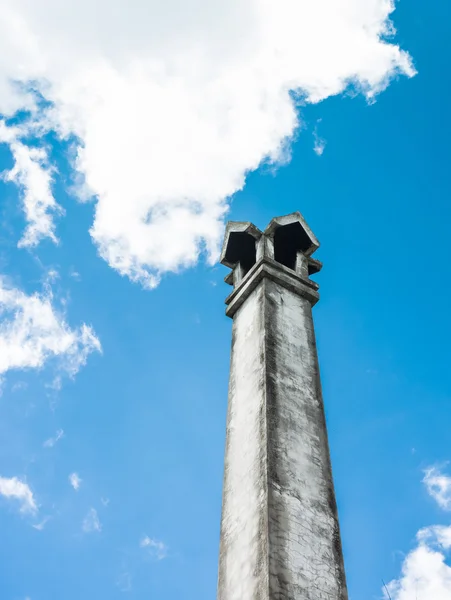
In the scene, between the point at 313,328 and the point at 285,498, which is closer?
the point at 285,498

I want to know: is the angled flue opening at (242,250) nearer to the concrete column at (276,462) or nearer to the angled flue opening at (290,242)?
the angled flue opening at (290,242)

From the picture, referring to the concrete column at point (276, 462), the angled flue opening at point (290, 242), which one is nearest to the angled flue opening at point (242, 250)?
the angled flue opening at point (290, 242)

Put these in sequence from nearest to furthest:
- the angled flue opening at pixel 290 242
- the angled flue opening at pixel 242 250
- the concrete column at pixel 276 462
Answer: the concrete column at pixel 276 462 < the angled flue opening at pixel 290 242 < the angled flue opening at pixel 242 250

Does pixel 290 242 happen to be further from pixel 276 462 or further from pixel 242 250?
pixel 276 462

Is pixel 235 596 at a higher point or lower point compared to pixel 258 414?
lower

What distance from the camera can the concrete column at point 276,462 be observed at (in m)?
5.90

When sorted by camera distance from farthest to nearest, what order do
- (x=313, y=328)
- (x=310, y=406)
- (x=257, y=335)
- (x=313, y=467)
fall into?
(x=313, y=328) → (x=257, y=335) → (x=310, y=406) → (x=313, y=467)

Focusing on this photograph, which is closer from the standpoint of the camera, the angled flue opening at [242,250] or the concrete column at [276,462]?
the concrete column at [276,462]

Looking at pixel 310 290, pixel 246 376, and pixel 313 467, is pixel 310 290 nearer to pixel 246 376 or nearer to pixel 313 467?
pixel 246 376

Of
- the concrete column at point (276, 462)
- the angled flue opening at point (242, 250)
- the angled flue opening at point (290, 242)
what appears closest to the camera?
the concrete column at point (276, 462)

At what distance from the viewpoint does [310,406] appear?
25.1 ft

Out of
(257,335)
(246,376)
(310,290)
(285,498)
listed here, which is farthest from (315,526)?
(310,290)

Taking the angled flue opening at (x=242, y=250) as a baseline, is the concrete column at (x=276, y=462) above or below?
below

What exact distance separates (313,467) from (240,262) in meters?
4.64
